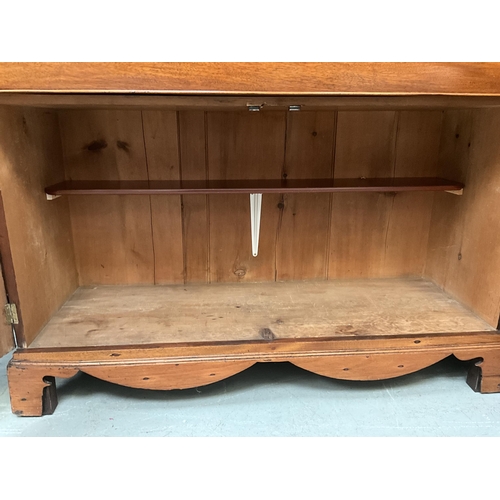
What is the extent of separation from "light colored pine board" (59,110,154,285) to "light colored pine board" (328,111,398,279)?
638 mm

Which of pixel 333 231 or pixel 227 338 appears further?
pixel 333 231

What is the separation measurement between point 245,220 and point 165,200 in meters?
0.27

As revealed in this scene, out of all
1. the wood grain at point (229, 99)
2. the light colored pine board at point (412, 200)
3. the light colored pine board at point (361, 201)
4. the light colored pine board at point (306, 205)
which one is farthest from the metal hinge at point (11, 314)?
the light colored pine board at point (412, 200)

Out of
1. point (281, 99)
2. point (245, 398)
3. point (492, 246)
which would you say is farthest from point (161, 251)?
point (492, 246)

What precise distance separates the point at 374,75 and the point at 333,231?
638mm

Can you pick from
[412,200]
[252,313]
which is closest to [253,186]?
[252,313]

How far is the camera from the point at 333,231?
1.45 metres

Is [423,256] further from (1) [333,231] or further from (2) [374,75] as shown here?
(2) [374,75]

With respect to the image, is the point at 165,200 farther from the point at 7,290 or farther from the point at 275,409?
the point at 275,409

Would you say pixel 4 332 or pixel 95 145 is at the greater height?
pixel 95 145

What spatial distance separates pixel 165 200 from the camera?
4.52 ft

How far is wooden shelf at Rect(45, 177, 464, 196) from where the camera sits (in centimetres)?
114

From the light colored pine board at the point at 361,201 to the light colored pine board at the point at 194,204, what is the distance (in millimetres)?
437

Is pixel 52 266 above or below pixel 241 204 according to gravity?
below
